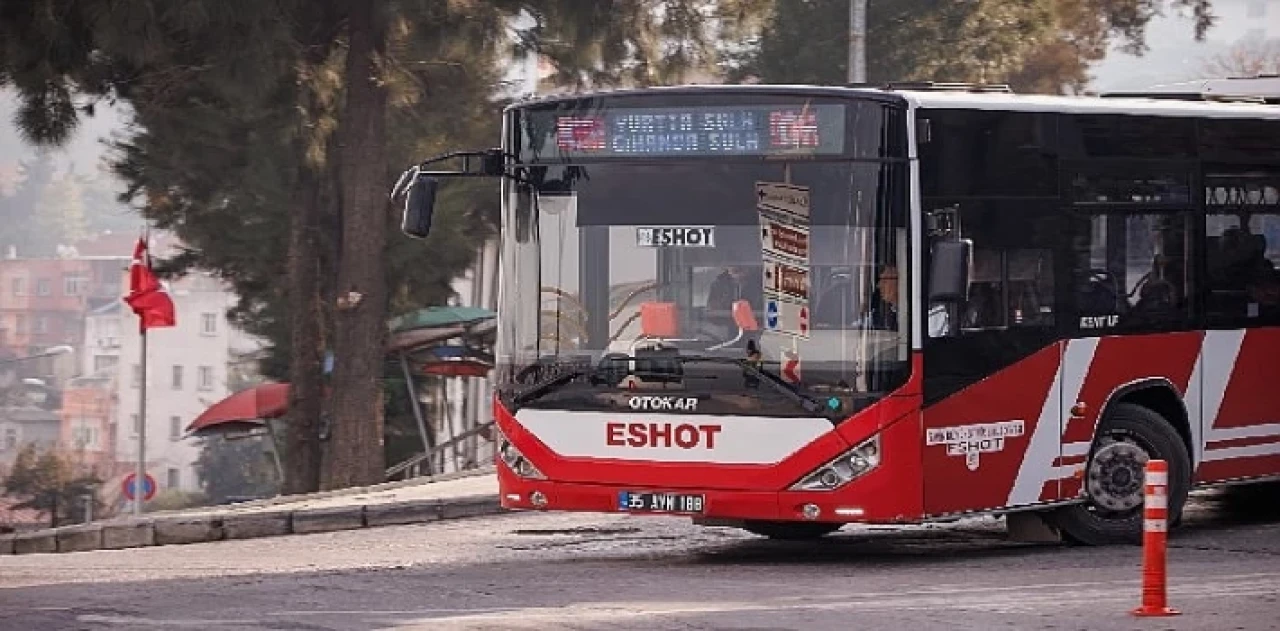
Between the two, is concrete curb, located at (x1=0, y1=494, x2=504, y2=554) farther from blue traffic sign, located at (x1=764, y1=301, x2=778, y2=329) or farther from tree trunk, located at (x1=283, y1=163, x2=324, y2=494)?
tree trunk, located at (x1=283, y1=163, x2=324, y2=494)

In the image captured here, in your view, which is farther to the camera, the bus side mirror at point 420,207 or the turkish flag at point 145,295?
the turkish flag at point 145,295

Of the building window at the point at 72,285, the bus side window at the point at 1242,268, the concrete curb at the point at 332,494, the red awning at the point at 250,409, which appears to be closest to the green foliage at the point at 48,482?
the red awning at the point at 250,409

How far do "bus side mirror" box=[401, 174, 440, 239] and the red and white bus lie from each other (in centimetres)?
2

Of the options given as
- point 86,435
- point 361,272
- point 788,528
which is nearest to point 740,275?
point 788,528

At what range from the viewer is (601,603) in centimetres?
1247

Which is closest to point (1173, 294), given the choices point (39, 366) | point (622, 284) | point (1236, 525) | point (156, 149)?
point (1236, 525)

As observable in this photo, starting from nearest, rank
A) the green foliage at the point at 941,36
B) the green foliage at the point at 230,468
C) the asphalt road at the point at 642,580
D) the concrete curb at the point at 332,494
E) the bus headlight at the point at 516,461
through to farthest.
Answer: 1. the asphalt road at the point at 642,580
2. the bus headlight at the point at 516,461
3. the concrete curb at the point at 332,494
4. the green foliage at the point at 941,36
5. the green foliage at the point at 230,468

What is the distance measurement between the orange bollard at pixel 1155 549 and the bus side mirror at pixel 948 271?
2271 mm

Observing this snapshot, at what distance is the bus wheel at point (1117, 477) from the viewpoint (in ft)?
51.3

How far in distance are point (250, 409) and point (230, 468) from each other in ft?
229

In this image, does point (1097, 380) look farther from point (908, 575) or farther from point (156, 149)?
point (156, 149)

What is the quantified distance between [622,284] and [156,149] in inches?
809

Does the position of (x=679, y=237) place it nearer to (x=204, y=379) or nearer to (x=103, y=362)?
(x=204, y=379)

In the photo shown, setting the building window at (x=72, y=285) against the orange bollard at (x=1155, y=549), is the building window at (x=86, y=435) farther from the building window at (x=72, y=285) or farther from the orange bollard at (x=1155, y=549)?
the orange bollard at (x=1155, y=549)
